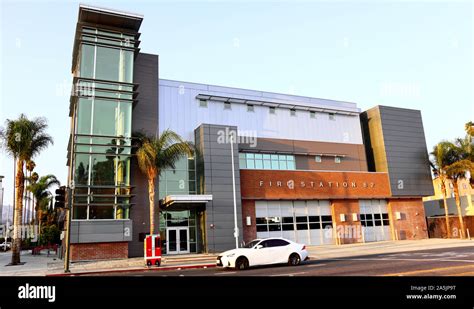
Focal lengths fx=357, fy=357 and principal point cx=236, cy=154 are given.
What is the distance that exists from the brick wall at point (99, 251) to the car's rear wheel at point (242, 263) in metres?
12.0

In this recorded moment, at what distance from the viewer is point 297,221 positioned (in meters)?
34.4

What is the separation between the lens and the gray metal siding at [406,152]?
3909 cm

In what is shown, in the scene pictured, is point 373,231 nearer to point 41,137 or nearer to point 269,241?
point 269,241

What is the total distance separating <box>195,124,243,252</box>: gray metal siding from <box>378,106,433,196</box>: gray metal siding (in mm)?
18882

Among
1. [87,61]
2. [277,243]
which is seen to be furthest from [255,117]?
[277,243]

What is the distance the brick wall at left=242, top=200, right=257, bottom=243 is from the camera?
102ft

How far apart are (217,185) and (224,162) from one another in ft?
6.92

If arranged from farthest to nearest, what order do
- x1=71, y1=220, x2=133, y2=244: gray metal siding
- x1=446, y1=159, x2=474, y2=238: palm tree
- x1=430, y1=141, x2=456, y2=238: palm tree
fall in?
x1=430, y1=141, x2=456, y2=238: palm tree < x1=446, y1=159, x2=474, y2=238: palm tree < x1=71, y1=220, x2=133, y2=244: gray metal siding

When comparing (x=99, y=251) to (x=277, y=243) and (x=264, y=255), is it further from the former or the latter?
(x=277, y=243)

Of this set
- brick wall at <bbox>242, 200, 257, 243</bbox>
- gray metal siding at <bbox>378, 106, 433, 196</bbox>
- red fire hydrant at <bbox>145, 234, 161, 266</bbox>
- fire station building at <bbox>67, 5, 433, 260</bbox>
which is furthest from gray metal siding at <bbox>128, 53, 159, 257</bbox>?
gray metal siding at <bbox>378, 106, 433, 196</bbox>

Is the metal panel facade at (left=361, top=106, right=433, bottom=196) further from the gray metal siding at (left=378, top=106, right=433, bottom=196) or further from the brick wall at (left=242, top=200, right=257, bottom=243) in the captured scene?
the brick wall at (left=242, top=200, right=257, bottom=243)

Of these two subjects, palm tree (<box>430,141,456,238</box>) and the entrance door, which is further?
palm tree (<box>430,141,456,238</box>)

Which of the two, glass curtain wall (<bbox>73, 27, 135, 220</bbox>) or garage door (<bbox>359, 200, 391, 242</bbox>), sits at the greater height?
glass curtain wall (<bbox>73, 27, 135, 220</bbox>)
